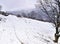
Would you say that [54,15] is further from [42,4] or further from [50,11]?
[42,4]

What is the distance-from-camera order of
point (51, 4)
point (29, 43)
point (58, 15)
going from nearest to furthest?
point (29, 43), point (58, 15), point (51, 4)

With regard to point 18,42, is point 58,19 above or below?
above

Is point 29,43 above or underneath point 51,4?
underneath

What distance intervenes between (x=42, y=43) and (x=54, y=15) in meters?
3.29

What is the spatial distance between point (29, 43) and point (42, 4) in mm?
5060

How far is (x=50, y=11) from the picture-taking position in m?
17.8

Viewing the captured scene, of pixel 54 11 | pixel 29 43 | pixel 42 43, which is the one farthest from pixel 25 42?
pixel 54 11

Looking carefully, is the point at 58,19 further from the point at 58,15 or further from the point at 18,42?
the point at 18,42

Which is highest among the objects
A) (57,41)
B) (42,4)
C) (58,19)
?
(42,4)

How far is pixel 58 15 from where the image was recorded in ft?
54.4

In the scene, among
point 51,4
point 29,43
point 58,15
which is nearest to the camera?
point 29,43

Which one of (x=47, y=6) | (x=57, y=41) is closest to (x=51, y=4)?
(x=47, y=6)

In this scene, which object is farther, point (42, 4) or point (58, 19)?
point (42, 4)

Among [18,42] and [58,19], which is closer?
[18,42]
